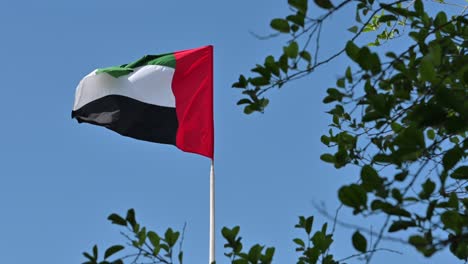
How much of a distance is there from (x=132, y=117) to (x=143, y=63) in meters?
0.91

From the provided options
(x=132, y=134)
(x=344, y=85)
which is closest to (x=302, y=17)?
(x=344, y=85)

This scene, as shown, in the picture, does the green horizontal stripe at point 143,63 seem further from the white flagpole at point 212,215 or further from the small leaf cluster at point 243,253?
the small leaf cluster at point 243,253

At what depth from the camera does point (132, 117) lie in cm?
921

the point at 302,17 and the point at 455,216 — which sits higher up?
the point at 302,17

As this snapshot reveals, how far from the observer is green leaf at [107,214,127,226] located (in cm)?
263

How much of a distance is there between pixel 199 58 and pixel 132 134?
1.43 m

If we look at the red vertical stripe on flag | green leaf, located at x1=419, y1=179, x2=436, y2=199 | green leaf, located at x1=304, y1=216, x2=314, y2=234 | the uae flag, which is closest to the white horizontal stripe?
the uae flag

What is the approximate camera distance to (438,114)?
6.14 ft

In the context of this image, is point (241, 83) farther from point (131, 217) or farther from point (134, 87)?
point (134, 87)

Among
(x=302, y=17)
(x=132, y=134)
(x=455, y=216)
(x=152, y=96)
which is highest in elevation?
(x=152, y=96)

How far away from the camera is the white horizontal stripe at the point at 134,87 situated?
369 inches

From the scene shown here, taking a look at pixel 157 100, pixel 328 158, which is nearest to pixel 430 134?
pixel 328 158

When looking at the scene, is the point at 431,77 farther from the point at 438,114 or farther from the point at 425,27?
the point at 425,27

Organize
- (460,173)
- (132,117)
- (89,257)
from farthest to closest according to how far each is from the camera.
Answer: (132,117)
(460,173)
(89,257)
